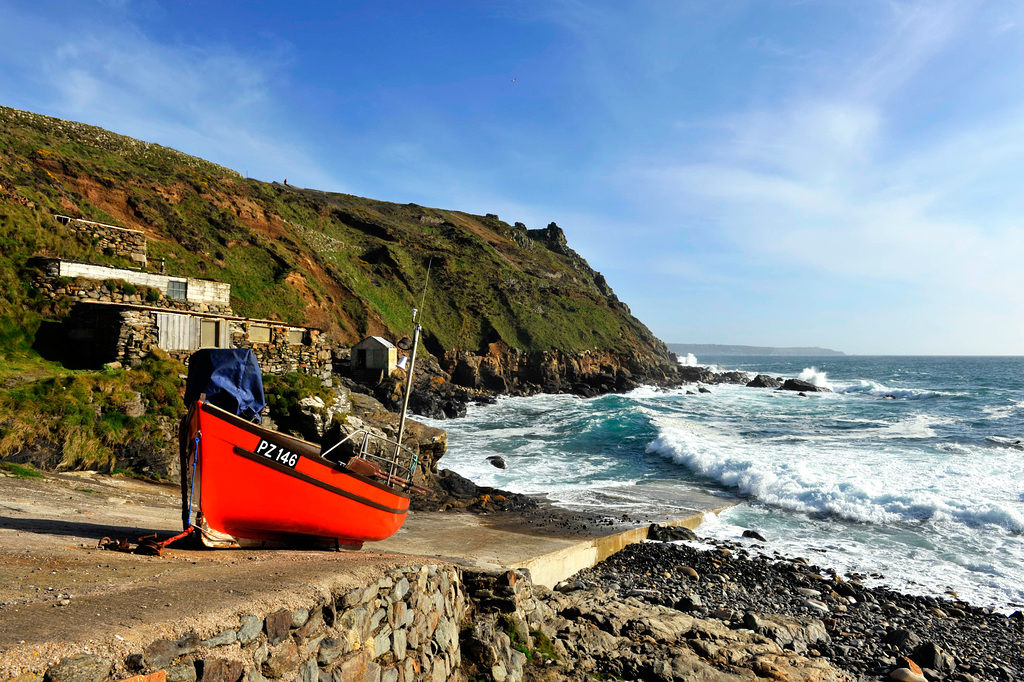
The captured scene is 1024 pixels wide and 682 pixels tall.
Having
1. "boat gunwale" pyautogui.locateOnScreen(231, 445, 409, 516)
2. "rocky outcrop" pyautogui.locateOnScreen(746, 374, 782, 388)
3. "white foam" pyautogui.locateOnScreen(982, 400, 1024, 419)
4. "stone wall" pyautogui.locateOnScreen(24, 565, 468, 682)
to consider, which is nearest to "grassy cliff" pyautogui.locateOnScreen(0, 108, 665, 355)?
"boat gunwale" pyautogui.locateOnScreen(231, 445, 409, 516)

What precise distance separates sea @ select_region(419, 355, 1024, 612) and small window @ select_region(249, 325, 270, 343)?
9061mm

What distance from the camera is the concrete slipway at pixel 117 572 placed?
342 cm

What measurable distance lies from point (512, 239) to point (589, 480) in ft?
262

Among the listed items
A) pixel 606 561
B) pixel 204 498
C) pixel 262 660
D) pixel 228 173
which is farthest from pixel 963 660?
pixel 228 173

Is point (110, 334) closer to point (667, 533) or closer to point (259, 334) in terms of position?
point (259, 334)

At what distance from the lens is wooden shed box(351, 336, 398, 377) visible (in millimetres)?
38000

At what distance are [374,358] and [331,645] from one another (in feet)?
113

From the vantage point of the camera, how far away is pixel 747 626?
9.87m

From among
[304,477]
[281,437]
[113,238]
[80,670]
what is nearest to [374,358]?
[113,238]

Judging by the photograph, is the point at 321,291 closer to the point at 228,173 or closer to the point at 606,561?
the point at 228,173

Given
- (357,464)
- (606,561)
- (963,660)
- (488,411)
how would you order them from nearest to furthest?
(357,464), (963,660), (606,561), (488,411)

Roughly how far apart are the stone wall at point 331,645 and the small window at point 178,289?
20756mm

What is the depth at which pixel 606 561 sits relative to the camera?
13547mm

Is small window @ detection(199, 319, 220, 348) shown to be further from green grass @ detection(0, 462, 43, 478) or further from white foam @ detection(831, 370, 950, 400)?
white foam @ detection(831, 370, 950, 400)
